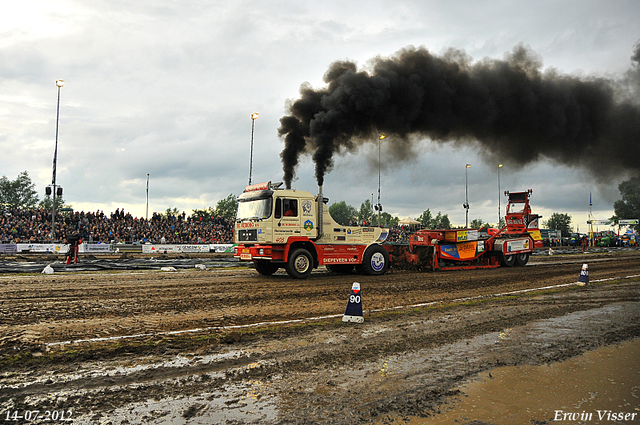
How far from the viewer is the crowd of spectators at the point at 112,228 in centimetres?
3167

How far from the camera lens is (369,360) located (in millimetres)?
→ 4895

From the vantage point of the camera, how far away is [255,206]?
14.1 m

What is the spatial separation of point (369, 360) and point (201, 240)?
34821 millimetres

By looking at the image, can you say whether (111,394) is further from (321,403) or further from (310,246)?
(310,246)

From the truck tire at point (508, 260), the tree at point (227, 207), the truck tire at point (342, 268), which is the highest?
the tree at point (227, 207)

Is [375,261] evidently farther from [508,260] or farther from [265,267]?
[508,260]

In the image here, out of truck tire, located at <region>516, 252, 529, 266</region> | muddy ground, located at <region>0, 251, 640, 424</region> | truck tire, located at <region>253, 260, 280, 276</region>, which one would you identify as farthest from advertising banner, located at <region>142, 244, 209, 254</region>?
truck tire, located at <region>516, 252, 529, 266</region>

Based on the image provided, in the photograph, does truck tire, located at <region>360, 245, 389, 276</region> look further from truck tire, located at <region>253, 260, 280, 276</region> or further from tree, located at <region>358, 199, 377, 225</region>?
tree, located at <region>358, 199, 377, 225</region>

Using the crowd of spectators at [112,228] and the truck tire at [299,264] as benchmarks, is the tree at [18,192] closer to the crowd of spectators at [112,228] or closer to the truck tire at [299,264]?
the crowd of spectators at [112,228]

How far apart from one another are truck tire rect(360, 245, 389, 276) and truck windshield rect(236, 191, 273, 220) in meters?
4.00

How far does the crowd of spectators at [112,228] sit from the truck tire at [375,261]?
23.1m

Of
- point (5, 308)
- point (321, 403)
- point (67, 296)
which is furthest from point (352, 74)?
point (321, 403)

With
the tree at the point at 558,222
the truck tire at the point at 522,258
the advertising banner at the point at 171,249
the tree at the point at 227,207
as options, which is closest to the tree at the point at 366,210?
the tree at the point at 227,207

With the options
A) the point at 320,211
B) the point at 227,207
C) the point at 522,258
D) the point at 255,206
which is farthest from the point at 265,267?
the point at 227,207
